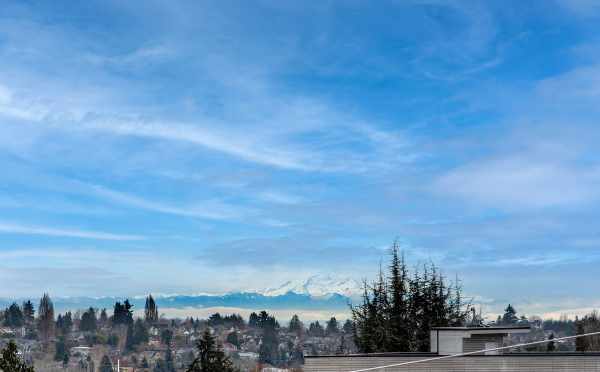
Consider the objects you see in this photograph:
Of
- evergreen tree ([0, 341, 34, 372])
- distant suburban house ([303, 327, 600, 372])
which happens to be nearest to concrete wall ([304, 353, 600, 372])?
distant suburban house ([303, 327, 600, 372])

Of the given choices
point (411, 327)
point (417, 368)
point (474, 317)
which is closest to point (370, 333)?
point (411, 327)

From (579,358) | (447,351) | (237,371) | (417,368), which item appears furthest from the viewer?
(237,371)

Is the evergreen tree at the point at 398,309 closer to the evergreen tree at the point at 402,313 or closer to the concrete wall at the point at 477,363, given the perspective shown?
the evergreen tree at the point at 402,313

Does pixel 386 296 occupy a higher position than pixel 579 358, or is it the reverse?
pixel 386 296

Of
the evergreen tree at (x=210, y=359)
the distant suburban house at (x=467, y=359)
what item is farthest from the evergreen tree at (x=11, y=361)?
the evergreen tree at (x=210, y=359)

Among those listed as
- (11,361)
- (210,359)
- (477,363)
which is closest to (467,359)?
(477,363)

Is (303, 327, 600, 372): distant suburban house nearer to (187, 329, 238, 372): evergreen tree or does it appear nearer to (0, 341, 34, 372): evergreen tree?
(0, 341, 34, 372): evergreen tree

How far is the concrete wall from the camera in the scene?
3325cm

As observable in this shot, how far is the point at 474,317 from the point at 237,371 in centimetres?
2007

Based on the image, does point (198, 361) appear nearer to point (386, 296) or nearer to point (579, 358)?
point (386, 296)

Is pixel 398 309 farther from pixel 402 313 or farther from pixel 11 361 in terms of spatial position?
pixel 11 361

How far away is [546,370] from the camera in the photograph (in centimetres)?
3347

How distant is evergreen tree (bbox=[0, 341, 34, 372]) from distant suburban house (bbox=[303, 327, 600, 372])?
12.6 metres

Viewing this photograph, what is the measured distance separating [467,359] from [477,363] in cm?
47
